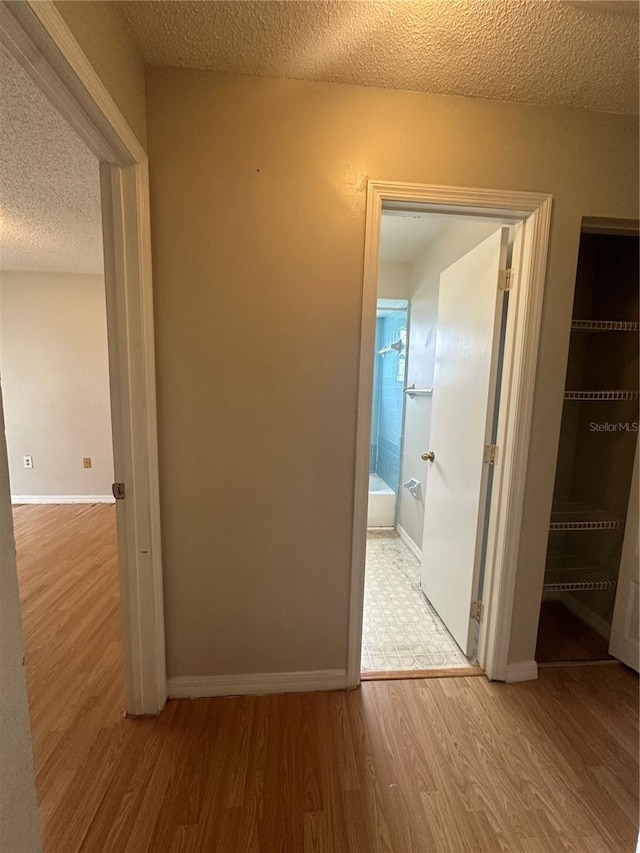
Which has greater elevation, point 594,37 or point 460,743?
point 594,37

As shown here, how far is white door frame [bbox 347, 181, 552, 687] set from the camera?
132cm

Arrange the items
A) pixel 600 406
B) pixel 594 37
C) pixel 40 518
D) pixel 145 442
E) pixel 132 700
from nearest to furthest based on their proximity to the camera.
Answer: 1. pixel 594 37
2. pixel 145 442
3. pixel 132 700
4. pixel 600 406
5. pixel 40 518

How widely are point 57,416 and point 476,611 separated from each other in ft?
14.5

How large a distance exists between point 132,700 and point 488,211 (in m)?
2.47

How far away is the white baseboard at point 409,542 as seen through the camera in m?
2.77

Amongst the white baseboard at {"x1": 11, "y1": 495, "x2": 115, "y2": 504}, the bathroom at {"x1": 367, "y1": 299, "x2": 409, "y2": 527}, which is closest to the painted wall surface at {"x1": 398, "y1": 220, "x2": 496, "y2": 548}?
the bathroom at {"x1": 367, "y1": 299, "x2": 409, "y2": 527}

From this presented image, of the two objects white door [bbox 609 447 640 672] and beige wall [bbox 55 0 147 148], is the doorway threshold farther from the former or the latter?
beige wall [bbox 55 0 147 148]

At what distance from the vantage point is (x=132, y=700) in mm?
1392

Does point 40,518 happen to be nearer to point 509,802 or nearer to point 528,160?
point 509,802

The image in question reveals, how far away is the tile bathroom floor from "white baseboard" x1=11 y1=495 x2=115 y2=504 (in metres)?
3.17

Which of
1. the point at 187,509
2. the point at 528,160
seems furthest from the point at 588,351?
the point at 187,509

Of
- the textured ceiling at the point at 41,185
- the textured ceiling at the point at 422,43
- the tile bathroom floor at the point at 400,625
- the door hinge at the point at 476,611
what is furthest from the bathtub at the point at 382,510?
the textured ceiling at the point at 41,185

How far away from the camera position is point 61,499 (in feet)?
12.7

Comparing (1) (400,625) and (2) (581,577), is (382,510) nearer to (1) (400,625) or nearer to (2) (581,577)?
(1) (400,625)
